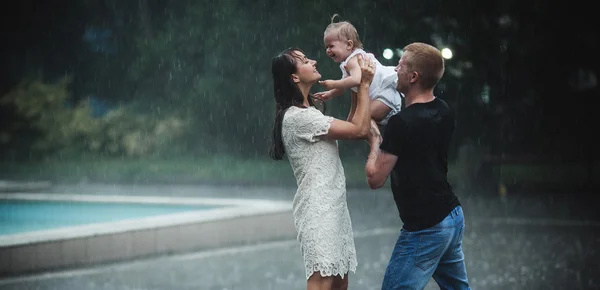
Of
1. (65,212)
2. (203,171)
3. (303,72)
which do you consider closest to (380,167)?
(303,72)

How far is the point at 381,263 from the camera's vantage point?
9.69 m

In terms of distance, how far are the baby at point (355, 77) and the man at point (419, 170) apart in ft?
1.31

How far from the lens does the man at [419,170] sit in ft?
14.3

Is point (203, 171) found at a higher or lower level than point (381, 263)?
lower

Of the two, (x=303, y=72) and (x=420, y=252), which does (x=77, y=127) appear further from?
(x=420, y=252)

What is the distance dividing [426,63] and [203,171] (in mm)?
25379

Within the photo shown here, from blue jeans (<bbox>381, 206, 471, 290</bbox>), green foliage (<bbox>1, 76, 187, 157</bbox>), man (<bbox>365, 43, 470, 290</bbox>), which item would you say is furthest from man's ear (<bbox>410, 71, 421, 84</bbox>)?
green foliage (<bbox>1, 76, 187, 157</bbox>)

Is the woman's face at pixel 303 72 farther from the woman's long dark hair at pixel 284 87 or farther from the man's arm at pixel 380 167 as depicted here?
the man's arm at pixel 380 167

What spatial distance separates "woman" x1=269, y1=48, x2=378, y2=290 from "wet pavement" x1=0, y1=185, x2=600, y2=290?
139 inches

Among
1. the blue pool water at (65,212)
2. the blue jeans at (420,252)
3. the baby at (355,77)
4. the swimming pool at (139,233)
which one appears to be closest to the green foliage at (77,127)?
the blue pool water at (65,212)

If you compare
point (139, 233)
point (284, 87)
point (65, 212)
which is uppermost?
point (284, 87)

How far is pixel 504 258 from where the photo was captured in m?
9.92

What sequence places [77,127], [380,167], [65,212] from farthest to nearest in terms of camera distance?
[77,127] → [65,212] → [380,167]

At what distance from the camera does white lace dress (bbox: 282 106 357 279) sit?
4711mm
